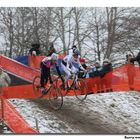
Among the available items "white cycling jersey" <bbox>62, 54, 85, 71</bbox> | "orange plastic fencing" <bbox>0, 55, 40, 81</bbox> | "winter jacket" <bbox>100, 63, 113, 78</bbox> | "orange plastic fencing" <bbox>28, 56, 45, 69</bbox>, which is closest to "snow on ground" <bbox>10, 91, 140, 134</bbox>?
"winter jacket" <bbox>100, 63, 113, 78</bbox>

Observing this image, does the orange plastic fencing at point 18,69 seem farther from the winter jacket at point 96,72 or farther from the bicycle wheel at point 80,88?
the bicycle wheel at point 80,88

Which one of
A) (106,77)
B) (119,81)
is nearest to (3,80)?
(106,77)

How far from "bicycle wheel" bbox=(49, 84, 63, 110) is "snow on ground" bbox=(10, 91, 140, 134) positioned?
7.4 inches

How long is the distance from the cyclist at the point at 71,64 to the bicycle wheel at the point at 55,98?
2.16 feet

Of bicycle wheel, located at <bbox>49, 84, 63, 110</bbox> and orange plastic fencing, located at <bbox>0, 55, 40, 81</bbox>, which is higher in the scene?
orange plastic fencing, located at <bbox>0, 55, 40, 81</bbox>

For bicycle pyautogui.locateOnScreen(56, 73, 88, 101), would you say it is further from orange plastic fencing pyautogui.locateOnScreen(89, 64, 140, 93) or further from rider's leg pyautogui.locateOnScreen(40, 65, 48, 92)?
orange plastic fencing pyautogui.locateOnScreen(89, 64, 140, 93)

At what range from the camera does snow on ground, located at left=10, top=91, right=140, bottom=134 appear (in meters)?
13.6

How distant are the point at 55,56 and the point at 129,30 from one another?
355 inches

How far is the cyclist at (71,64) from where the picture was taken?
15.5 meters

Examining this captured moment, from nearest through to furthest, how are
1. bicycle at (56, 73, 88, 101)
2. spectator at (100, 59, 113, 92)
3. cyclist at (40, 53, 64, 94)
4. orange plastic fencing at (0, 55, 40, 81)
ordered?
cyclist at (40, 53, 64, 94), bicycle at (56, 73, 88, 101), spectator at (100, 59, 113, 92), orange plastic fencing at (0, 55, 40, 81)

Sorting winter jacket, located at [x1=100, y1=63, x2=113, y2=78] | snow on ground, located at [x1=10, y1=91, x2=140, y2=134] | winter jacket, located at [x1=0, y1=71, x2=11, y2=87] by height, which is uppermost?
winter jacket, located at [x1=100, y1=63, x2=113, y2=78]

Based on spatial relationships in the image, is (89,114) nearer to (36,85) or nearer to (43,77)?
(43,77)

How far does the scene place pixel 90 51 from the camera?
80.0 feet
